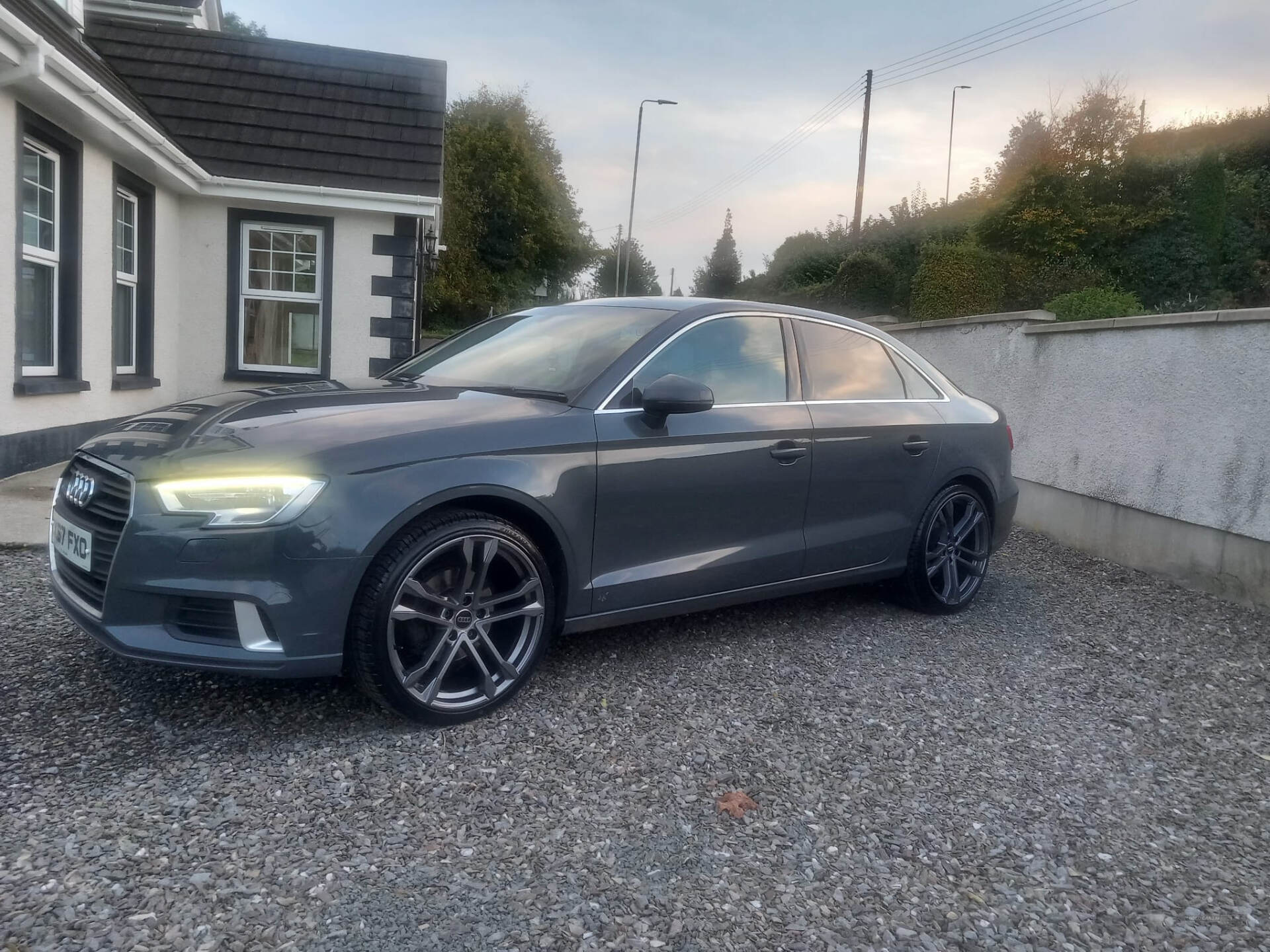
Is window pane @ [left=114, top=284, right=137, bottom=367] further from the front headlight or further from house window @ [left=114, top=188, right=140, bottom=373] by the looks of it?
→ the front headlight

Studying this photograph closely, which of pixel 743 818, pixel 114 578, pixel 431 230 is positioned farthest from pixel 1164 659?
pixel 431 230

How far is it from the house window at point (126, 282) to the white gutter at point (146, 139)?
0.52 metres

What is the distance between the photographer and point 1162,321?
20.9ft

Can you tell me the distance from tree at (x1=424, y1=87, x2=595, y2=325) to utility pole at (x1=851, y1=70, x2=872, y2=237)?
60.6ft

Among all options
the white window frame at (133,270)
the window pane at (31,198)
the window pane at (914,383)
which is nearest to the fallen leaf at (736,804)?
the window pane at (914,383)

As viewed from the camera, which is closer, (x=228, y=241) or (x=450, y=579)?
(x=450, y=579)

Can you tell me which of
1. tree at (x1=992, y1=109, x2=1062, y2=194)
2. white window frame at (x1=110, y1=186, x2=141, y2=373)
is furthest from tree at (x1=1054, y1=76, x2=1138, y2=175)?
white window frame at (x1=110, y1=186, x2=141, y2=373)

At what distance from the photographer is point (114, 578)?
3070mm

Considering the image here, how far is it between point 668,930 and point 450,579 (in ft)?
4.75

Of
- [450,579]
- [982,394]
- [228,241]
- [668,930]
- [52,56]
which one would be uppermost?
[52,56]

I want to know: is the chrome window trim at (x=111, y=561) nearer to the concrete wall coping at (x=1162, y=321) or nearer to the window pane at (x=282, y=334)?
the concrete wall coping at (x=1162, y=321)

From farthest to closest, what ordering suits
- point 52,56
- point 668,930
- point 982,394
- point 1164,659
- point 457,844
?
point 982,394 → point 52,56 → point 1164,659 → point 457,844 → point 668,930

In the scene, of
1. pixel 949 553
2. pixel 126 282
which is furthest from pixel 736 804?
pixel 126 282

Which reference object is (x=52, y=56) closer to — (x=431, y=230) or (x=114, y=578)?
(x=114, y=578)
